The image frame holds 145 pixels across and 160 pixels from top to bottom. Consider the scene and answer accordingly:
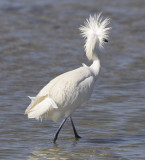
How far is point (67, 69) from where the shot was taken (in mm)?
13023

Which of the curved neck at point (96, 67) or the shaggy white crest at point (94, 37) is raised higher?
the shaggy white crest at point (94, 37)

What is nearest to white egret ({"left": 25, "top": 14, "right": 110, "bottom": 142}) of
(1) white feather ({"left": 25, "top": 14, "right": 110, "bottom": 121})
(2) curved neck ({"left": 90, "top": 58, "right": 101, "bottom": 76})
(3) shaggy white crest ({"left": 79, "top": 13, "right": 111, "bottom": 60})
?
(1) white feather ({"left": 25, "top": 14, "right": 110, "bottom": 121})

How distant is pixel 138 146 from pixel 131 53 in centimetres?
684

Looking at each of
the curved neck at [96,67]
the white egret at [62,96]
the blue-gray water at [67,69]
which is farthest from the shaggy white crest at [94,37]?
the blue-gray water at [67,69]

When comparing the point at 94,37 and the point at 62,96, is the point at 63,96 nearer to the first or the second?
the point at 62,96

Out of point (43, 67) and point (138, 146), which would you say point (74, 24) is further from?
point (138, 146)

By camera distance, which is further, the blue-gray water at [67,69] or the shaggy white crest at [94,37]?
the shaggy white crest at [94,37]

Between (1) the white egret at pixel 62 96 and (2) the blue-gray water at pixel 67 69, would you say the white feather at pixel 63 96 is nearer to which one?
(1) the white egret at pixel 62 96

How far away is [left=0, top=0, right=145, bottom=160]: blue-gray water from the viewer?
8016 millimetres

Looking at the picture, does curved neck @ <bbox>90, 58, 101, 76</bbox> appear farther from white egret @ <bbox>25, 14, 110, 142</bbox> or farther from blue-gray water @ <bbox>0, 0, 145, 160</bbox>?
blue-gray water @ <bbox>0, 0, 145, 160</bbox>

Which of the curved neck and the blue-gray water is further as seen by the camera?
the curved neck

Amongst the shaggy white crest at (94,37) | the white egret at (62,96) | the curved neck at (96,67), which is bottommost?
the white egret at (62,96)

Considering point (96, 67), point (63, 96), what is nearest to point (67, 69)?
point (96, 67)

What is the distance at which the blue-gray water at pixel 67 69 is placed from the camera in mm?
8016
